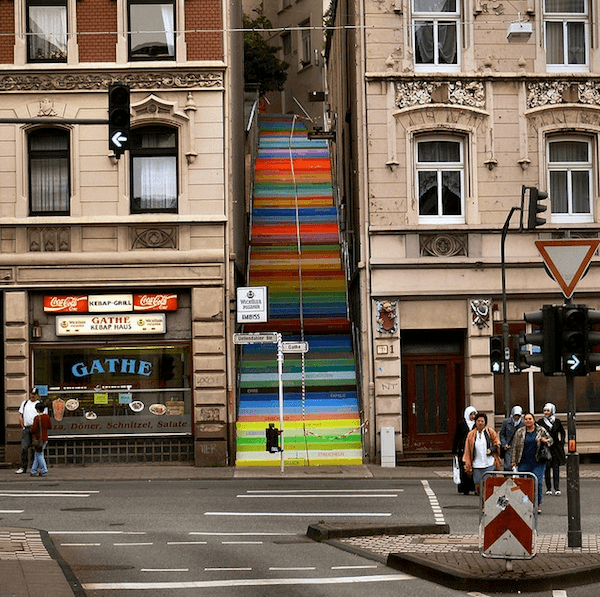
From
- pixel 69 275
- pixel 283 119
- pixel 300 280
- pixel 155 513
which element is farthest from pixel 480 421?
pixel 283 119

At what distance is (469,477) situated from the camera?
78.7 ft

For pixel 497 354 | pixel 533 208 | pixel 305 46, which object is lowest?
pixel 497 354

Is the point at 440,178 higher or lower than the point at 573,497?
higher

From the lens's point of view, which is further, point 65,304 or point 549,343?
point 65,304

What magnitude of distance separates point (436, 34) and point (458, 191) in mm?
3920

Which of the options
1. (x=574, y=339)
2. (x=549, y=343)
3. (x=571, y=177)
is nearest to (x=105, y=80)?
(x=571, y=177)

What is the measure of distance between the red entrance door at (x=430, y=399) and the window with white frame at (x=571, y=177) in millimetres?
4688

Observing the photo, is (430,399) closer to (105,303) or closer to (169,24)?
(105,303)

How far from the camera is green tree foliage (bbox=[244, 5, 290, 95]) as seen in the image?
6656 centimetres

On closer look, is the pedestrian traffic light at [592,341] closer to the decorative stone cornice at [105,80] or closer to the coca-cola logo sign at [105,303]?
the coca-cola logo sign at [105,303]

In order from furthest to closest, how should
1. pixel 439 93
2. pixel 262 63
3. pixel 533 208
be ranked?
pixel 262 63 < pixel 439 93 < pixel 533 208

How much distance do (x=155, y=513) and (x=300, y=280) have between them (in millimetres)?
19043

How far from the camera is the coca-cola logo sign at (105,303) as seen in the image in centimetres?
3109

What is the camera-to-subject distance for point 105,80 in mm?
31500
